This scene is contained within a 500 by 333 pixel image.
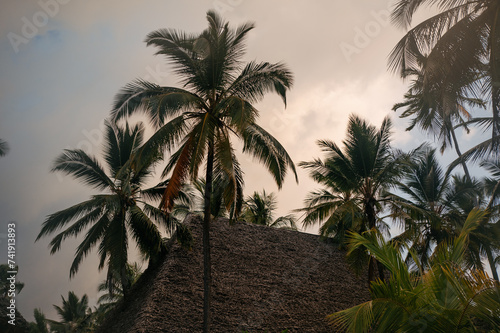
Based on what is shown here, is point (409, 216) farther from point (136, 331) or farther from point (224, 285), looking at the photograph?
point (136, 331)

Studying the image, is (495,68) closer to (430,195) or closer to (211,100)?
(211,100)

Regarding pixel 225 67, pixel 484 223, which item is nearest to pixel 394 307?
pixel 225 67

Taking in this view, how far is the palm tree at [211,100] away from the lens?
36.7 ft

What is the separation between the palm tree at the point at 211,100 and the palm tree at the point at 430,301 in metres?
5.21

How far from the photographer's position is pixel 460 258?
6840 mm

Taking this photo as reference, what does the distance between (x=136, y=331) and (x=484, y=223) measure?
49.9 ft

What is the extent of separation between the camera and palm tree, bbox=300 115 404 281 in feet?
46.7

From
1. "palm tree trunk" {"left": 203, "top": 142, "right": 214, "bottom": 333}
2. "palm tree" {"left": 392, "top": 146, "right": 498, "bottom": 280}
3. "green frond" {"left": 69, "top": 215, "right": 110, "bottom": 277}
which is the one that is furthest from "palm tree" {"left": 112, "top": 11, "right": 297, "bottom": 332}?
"palm tree" {"left": 392, "top": 146, "right": 498, "bottom": 280}

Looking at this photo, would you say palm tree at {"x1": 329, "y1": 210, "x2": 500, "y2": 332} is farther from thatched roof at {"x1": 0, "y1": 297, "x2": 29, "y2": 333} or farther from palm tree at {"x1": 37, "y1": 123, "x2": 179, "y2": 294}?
thatched roof at {"x1": 0, "y1": 297, "x2": 29, "y2": 333}

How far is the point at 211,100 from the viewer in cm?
1190

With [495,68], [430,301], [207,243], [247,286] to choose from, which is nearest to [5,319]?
[247,286]

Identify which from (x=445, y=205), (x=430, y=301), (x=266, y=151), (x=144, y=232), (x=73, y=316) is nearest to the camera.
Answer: (x=430, y=301)

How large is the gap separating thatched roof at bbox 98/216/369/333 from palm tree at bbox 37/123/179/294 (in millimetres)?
896

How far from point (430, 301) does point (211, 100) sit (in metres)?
7.53
